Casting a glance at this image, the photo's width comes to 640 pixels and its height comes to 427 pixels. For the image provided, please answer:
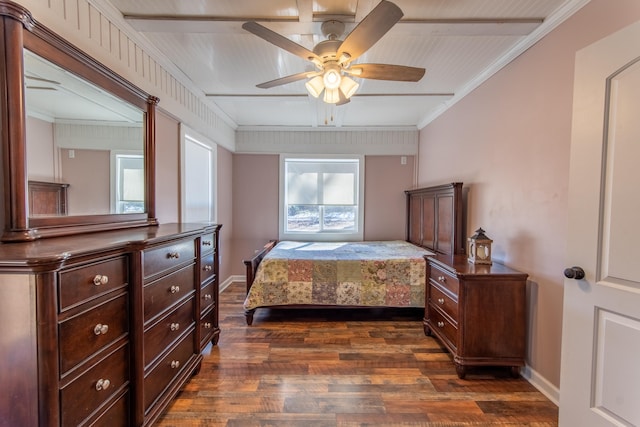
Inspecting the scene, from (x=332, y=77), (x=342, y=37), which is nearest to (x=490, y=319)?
(x=332, y=77)

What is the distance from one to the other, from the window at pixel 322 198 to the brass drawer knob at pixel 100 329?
353 centimetres

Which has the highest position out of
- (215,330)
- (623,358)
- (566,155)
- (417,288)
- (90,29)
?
(90,29)

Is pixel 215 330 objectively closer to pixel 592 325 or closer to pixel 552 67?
pixel 592 325

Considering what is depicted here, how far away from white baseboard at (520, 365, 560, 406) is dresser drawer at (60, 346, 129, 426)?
2.60 metres

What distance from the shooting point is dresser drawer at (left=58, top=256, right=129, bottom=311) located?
1.04 metres

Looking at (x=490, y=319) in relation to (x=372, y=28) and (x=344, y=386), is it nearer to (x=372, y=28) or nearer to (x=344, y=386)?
(x=344, y=386)

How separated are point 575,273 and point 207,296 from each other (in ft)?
8.08

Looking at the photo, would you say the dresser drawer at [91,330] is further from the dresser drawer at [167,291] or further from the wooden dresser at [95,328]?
the dresser drawer at [167,291]

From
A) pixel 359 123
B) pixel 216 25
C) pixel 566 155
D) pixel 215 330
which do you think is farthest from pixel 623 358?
pixel 359 123

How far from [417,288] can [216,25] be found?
305 centimetres

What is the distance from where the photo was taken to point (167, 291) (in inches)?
66.8

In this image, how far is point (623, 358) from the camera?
128 centimetres

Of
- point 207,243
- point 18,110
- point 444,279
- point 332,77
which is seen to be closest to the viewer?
point 18,110

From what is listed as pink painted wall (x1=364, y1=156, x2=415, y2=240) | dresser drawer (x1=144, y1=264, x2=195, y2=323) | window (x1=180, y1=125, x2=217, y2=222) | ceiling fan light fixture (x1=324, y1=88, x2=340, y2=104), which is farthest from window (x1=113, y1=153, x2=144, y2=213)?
pink painted wall (x1=364, y1=156, x2=415, y2=240)
